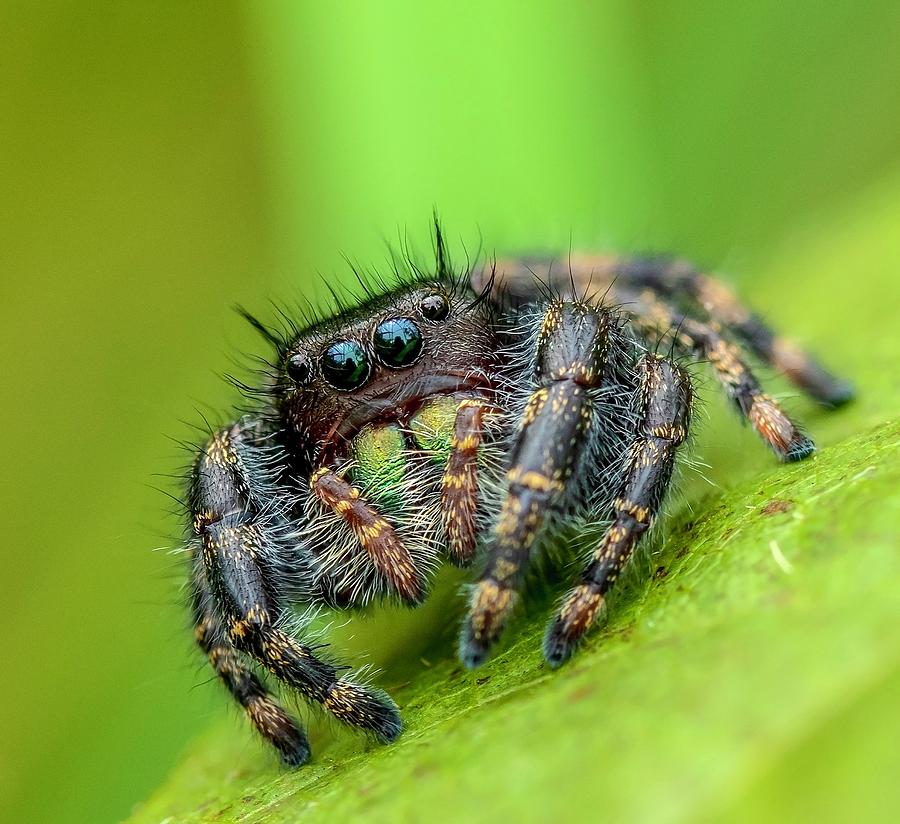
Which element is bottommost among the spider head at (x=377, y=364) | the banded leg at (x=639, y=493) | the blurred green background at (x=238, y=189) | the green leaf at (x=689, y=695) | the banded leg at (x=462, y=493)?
the green leaf at (x=689, y=695)

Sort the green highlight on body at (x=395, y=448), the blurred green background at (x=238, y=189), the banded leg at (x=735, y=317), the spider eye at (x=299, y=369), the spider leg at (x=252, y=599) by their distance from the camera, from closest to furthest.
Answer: the spider leg at (x=252, y=599)
the green highlight on body at (x=395, y=448)
the spider eye at (x=299, y=369)
the banded leg at (x=735, y=317)
the blurred green background at (x=238, y=189)

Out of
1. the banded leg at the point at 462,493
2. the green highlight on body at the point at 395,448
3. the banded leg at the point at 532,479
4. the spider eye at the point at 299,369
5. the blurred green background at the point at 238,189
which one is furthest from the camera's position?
the blurred green background at the point at 238,189

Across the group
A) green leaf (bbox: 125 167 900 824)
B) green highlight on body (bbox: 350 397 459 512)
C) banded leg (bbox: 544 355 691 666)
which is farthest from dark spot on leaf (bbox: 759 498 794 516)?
green highlight on body (bbox: 350 397 459 512)

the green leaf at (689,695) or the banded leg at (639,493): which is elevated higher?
the banded leg at (639,493)

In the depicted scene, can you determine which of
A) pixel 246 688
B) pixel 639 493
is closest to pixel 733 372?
pixel 639 493

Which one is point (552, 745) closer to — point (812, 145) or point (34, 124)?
point (812, 145)

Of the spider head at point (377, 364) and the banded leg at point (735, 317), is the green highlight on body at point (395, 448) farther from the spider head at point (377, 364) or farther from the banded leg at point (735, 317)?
the banded leg at point (735, 317)

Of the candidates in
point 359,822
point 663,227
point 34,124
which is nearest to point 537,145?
point 663,227

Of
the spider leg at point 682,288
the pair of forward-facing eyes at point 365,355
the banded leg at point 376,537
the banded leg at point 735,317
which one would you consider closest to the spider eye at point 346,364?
the pair of forward-facing eyes at point 365,355
